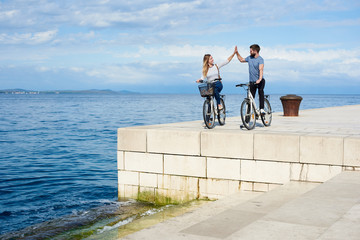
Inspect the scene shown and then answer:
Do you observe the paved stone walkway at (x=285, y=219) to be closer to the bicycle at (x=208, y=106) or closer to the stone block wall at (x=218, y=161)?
the stone block wall at (x=218, y=161)

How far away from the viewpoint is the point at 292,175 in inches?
303

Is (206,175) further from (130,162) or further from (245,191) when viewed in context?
(130,162)

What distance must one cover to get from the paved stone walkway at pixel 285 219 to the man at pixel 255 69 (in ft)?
12.5

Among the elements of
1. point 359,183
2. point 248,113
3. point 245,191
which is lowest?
point 245,191

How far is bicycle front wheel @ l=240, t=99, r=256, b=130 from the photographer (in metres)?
9.75

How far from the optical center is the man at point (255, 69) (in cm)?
1016

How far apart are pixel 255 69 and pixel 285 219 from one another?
19.9 feet

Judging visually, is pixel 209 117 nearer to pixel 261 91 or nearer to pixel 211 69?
pixel 211 69

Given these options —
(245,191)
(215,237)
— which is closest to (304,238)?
(215,237)

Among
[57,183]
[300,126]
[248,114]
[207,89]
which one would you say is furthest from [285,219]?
[57,183]

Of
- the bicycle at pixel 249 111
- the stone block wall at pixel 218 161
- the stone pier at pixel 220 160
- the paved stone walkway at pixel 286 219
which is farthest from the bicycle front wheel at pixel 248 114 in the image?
the paved stone walkway at pixel 286 219

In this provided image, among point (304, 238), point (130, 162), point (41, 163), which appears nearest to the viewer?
point (304, 238)

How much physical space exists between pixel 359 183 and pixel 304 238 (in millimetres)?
2770

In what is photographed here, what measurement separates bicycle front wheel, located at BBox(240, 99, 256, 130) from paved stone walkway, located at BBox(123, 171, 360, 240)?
9.75ft
